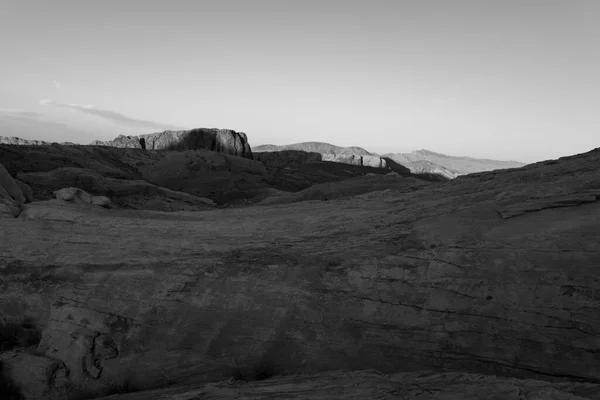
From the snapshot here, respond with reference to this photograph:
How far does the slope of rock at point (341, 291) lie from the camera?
739 cm

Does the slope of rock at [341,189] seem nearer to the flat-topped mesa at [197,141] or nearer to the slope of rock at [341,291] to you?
the slope of rock at [341,291]

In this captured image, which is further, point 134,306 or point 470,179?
point 470,179

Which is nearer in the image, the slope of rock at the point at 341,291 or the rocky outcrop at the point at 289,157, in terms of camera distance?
the slope of rock at the point at 341,291

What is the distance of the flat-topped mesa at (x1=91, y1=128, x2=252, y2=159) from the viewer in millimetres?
117881

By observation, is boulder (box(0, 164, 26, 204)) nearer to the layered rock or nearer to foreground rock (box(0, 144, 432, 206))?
the layered rock

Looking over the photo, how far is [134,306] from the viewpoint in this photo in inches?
383

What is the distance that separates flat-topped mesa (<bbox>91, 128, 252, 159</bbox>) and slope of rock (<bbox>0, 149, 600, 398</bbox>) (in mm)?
107320

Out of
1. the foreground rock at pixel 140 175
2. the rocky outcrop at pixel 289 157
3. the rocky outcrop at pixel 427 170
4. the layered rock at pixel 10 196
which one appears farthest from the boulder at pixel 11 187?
the rocky outcrop at pixel 427 170

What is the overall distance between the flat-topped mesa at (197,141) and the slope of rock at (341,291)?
107320mm

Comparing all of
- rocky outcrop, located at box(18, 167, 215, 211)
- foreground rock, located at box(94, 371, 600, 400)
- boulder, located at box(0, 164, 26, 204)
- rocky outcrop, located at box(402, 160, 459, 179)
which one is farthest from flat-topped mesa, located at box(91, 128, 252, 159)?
foreground rock, located at box(94, 371, 600, 400)

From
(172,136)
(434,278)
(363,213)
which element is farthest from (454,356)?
(172,136)

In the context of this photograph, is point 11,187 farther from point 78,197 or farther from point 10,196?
point 78,197

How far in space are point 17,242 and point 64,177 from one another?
3006cm

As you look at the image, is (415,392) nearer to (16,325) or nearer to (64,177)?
(16,325)
